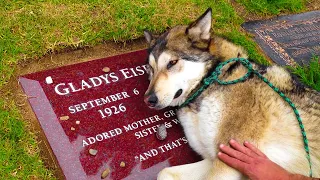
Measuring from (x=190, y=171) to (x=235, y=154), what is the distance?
1.90 feet

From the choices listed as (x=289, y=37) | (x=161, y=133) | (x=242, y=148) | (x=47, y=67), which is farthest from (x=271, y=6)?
(x=47, y=67)

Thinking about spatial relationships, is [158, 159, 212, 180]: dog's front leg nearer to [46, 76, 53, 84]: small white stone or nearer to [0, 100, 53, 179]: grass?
[0, 100, 53, 179]: grass

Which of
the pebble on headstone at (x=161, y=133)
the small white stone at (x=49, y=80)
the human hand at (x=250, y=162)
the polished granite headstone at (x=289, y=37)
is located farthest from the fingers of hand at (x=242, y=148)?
the polished granite headstone at (x=289, y=37)

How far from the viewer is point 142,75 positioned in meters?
4.75

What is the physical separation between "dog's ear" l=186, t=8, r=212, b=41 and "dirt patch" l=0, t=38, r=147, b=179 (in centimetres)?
117

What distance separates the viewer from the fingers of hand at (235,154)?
3.55 m

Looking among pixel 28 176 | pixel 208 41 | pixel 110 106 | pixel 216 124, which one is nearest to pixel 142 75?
pixel 110 106

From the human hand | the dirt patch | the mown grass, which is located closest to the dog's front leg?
the human hand

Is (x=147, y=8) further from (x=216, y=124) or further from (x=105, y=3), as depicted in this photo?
(x=216, y=124)

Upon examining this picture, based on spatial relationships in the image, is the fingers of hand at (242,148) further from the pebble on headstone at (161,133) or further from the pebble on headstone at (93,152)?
the pebble on headstone at (93,152)

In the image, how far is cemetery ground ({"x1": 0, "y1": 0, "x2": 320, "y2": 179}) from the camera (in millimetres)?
3953

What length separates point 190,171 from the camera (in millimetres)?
3996

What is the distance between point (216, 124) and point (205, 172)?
49 cm

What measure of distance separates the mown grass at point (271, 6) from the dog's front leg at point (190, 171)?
9.86ft
